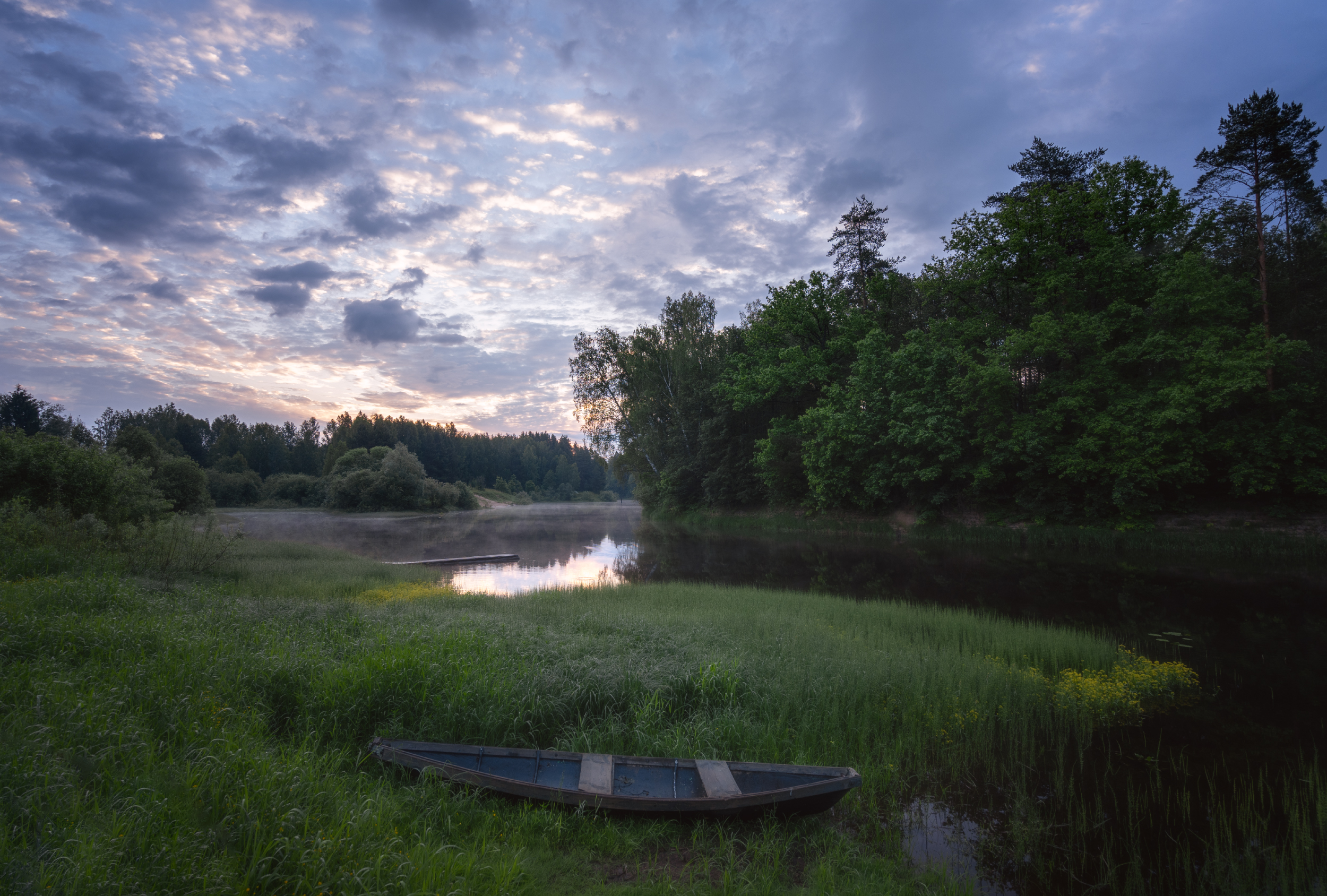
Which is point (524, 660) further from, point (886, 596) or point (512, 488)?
point (512, 488)

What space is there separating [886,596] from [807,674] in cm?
886

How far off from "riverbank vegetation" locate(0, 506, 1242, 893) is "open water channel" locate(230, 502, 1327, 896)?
1.68 feet

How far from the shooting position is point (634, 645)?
848 centimetres

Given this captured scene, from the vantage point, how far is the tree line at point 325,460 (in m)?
35.7

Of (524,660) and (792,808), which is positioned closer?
(792,808)

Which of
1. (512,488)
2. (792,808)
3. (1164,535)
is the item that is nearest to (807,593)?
(792,808)

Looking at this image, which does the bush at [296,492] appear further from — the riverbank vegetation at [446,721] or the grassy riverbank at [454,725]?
the grassy riverbank at [454,725]

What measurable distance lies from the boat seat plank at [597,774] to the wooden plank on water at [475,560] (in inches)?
708

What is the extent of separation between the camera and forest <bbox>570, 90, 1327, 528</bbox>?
21.6 metres

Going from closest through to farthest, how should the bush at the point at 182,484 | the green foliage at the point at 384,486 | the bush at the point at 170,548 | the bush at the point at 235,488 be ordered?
the bush at the point at 170,548 < the bush at the point at 182,484 < the green foliage at the point at 384,486 < the bush at the point at 235,488

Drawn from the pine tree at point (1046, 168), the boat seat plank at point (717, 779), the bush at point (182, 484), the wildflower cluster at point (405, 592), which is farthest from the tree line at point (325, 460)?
the pine tree at point (1046, 168)

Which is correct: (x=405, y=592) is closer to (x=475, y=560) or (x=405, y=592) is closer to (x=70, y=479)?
(x=70, y=479)

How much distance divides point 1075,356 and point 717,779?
2994 cm

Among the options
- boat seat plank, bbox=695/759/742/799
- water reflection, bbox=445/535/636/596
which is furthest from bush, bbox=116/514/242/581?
boat seat plank, bbox=695/759/742/799
